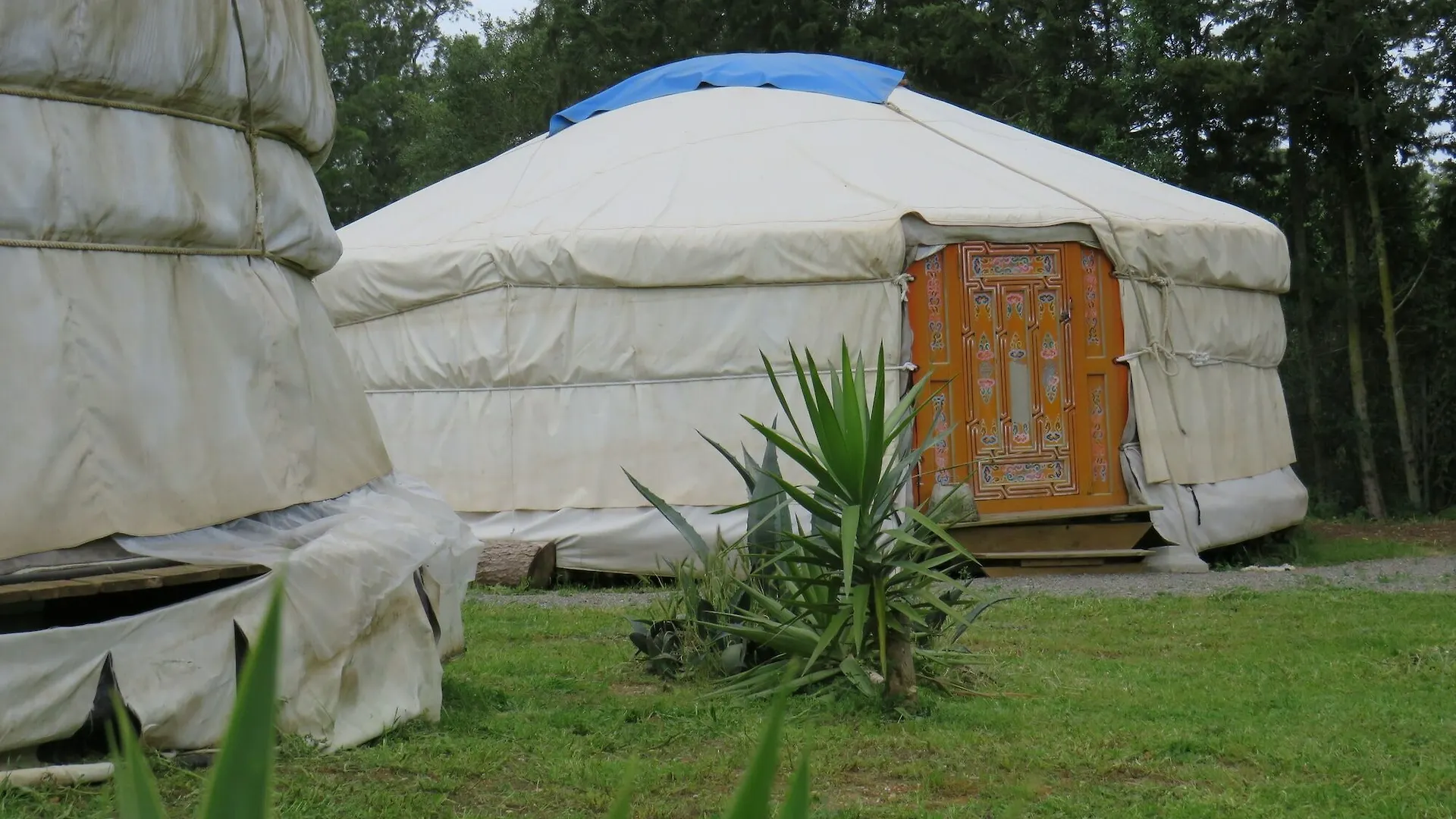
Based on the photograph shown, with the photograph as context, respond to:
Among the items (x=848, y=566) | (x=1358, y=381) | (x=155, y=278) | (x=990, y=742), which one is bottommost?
(x=990, y=742)

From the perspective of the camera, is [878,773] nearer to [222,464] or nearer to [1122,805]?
[1122,805]

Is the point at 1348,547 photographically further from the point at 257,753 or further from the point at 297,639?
the point at 257,753

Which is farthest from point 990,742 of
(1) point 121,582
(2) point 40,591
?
(2) point 40,591

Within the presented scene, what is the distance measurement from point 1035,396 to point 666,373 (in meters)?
1.89

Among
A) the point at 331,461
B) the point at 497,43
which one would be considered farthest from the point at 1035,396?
the point at 497,43

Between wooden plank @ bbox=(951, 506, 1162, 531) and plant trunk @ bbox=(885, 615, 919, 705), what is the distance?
11.0 feet

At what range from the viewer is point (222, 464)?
3.23m

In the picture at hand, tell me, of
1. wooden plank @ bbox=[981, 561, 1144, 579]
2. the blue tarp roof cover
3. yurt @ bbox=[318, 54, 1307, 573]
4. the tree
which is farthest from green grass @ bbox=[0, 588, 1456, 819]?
the tree

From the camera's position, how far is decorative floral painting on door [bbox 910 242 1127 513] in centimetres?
722

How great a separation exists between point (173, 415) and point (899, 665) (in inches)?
72.0

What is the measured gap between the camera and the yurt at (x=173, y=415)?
2.81m

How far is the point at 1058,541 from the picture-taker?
7.14 m

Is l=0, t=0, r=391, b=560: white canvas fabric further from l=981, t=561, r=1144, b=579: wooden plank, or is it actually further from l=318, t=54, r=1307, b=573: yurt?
l=981, t=561, r=1144, b=579: wooden plank

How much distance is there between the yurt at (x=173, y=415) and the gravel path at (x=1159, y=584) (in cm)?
260
